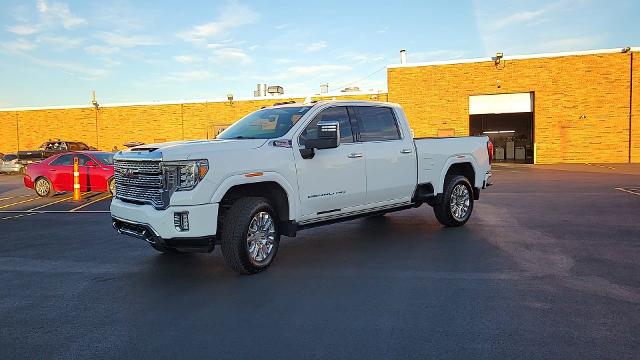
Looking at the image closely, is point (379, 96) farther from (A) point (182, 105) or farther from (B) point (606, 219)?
(B) point (606, 219)

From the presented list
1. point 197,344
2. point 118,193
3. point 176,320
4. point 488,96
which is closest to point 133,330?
point 176,320

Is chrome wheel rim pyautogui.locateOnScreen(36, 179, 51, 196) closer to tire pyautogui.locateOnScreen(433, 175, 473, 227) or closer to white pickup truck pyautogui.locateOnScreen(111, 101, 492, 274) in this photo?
white pickup truck pyautogui.locateOnScreen(111, 101, 492, 274)

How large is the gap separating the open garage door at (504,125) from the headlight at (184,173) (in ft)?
92.7

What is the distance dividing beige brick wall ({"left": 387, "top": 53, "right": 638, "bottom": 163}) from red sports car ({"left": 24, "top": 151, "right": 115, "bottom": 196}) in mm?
20730

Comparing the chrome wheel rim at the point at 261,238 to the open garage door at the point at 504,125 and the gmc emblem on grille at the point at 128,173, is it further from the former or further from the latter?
the open garage door at the point at 504,125

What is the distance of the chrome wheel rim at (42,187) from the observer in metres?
16.2

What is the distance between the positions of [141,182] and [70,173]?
11.6 meters

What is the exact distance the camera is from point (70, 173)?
16047mm

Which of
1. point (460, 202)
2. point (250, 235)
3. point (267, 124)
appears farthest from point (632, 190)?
point (250, 235)

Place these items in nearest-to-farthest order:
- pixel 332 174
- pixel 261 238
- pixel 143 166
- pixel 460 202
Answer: pixel 143 166
pixel 261 238
pixel 332 174
pixel 460 202

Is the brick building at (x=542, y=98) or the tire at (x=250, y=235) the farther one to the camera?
the brick building at (x=542, y=98)

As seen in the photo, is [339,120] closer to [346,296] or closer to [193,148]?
[193,148]

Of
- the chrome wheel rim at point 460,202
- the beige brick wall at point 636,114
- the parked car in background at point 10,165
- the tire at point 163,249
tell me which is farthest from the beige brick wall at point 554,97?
the tire at point 163,249

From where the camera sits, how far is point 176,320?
455 centimetres
